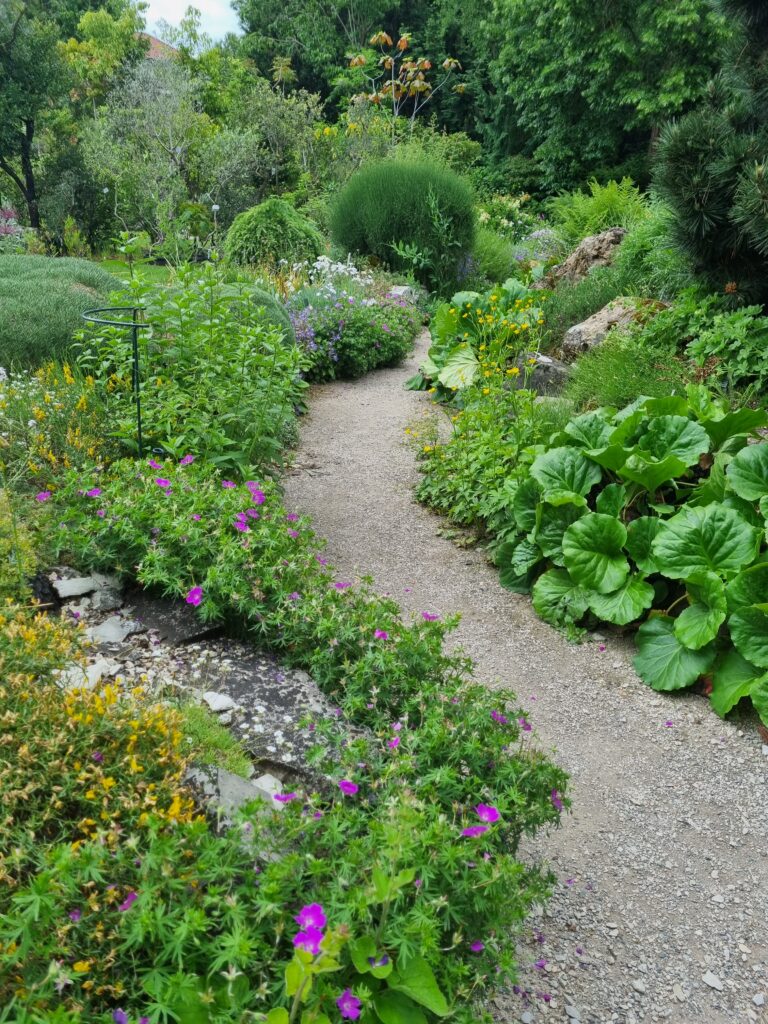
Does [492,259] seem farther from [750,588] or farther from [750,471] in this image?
[750,588]

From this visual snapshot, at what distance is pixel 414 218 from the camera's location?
428 inches

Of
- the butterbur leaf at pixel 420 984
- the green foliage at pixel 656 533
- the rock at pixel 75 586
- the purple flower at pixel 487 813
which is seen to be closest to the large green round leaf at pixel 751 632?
the green foliage at pixel 656 533

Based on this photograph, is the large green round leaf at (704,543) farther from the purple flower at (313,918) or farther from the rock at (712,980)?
the purple flower at (313,918)

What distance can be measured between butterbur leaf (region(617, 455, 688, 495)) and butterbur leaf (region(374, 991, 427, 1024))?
8.95 feet

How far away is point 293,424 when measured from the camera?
6238mm

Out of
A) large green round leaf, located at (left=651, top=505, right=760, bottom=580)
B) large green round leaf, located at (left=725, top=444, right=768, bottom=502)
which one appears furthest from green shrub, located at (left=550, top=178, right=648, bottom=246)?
large green round leaf, located at (left=651, top=505, right=760, bottom=580)

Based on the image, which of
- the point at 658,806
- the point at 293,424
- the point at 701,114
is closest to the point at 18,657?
the point at 658,806

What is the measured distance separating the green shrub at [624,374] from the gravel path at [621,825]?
1.84 meters

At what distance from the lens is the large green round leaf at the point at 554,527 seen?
387 centimetres

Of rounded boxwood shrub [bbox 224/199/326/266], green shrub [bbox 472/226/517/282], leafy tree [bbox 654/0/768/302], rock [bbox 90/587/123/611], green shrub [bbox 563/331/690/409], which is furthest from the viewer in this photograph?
green shrub [bbox 472/226/517/282]

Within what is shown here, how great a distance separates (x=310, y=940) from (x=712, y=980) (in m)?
1.47

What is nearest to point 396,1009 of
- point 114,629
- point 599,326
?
point 114,629

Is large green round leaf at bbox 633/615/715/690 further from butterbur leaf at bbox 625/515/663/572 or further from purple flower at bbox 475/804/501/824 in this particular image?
purple flower at bbox 475/804/501/824

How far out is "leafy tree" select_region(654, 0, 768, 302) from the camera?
16.9 ft
